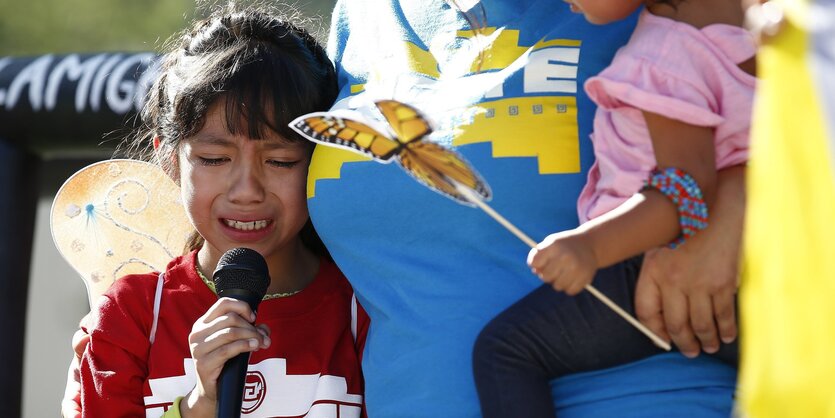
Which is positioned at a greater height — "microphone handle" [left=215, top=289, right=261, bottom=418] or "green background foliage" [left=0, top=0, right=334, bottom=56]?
"green background foliage" [left=0, top=0, right=334, bottom=56]

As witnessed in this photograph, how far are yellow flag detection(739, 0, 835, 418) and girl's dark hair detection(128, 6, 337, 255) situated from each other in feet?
3.77

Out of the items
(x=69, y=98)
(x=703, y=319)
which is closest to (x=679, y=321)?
(x=703, y=319)

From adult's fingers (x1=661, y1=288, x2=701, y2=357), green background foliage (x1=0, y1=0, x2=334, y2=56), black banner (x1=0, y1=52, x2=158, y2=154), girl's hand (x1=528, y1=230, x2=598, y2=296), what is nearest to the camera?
girl's hand (x1=528, y1=230, x2=598, y2=296)

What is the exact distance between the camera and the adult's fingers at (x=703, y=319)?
1.43 m

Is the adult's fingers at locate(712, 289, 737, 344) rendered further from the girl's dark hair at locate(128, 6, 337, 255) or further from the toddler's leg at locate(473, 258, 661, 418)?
the girl's dark hair at locate(128, 6, 337, 255)

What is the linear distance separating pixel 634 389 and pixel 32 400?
273cm

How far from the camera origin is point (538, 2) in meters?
1.74

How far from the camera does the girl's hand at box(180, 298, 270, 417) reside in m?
1.79

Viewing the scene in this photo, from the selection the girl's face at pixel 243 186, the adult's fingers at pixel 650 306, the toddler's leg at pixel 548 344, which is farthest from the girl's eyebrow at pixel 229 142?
the adult's fingers at pixel 650 306

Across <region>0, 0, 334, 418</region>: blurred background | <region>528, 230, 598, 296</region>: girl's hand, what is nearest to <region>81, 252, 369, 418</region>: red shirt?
<region>528, 230, 598, 296</region>: girl's hand

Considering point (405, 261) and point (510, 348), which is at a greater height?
point (405, 261)

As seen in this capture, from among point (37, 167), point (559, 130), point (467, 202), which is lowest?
point (467, 202)

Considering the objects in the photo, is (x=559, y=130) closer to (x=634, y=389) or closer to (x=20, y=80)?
(x=634, y=389)

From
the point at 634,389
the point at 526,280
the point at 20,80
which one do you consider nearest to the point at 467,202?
the point at 526,280
